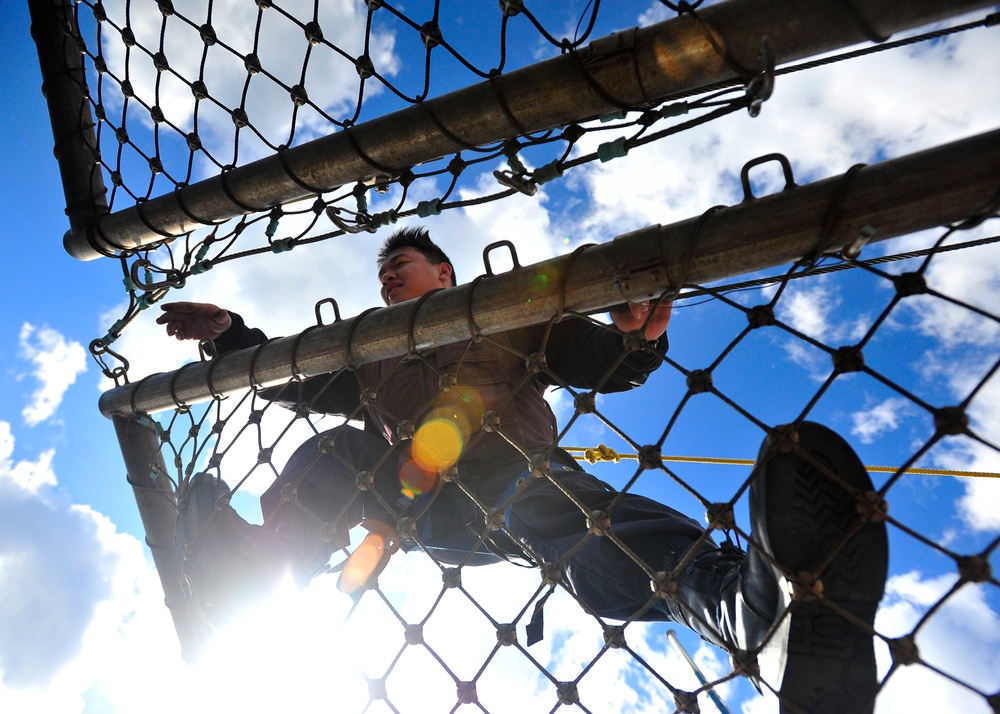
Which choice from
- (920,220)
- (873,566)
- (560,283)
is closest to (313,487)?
(560,283)

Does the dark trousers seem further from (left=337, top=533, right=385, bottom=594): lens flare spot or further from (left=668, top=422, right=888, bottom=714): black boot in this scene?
(left=668, top=422, right=888, bottom=714): black boot

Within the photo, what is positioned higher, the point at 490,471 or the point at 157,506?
the point at 490,471

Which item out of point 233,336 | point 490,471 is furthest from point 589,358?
point 233,336

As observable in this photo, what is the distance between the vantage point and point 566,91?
114cm

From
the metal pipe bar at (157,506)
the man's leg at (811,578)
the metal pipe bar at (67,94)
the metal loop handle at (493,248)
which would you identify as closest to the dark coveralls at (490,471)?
the metal loop handle at (493,248)

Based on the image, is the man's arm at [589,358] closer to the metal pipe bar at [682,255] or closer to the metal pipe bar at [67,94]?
the metal pipe bar at [682,255]

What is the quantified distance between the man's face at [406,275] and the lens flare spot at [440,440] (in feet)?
2.16

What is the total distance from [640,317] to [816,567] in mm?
488

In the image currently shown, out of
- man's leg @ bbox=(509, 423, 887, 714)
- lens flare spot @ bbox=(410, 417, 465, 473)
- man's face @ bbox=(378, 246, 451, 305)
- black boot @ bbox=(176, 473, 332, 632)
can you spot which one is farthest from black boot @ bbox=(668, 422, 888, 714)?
man's face @ bbox=(378, 246, 451, 305)

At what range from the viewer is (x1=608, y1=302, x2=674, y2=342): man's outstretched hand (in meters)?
1.18

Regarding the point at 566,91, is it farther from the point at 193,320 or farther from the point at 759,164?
the point at 193,320

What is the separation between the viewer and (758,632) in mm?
927

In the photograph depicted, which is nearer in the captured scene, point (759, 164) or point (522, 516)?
point (759, 164)

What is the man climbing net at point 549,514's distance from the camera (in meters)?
0.85
